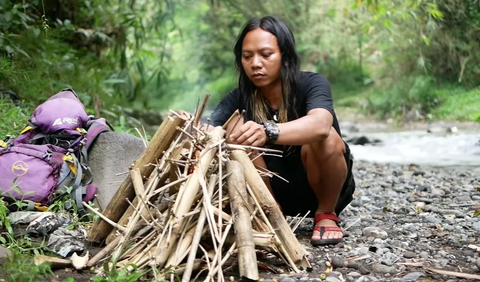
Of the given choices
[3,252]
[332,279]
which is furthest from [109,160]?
[332,279]

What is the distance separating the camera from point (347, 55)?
19.7 m

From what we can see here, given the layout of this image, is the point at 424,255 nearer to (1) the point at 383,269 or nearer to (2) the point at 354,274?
(1) the point at 383,269

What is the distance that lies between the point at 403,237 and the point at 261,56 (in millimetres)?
1169

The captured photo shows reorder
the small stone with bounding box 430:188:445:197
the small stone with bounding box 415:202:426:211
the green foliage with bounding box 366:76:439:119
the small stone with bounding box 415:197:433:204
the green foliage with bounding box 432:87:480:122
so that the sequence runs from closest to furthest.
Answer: the small stone with bounding box 415:202:426:211, the small stone with bounding box 415:197:433:204, the small stone with bounding box 430:188:445:197, the green foliage with bounding box 432:87:480:122, the green foliage with bounding box 366:76:439:119

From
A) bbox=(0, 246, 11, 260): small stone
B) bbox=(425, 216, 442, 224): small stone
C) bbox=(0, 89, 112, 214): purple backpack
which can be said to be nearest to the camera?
bbox=(0, 246, 11, 260): small stone

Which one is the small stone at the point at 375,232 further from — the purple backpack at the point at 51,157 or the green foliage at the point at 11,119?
the green foliage at the point at 11,119

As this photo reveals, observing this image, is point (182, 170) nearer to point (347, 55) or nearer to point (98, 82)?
point (98, 82)

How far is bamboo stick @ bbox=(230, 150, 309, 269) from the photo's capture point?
7.50 ft

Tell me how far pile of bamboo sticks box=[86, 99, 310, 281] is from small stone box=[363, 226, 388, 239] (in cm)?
76

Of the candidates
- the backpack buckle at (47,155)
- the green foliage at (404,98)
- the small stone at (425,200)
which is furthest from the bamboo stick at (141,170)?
the green foliage at (404,98)

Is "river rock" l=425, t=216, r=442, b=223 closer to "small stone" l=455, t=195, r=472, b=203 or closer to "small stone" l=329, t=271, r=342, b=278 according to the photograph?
"small stone" l=455, t=195, r=472, b=203

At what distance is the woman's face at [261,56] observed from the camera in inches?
108

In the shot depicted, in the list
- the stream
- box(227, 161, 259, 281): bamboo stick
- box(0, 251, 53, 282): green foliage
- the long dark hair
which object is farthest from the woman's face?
the stream

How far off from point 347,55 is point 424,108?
6.87 meters
